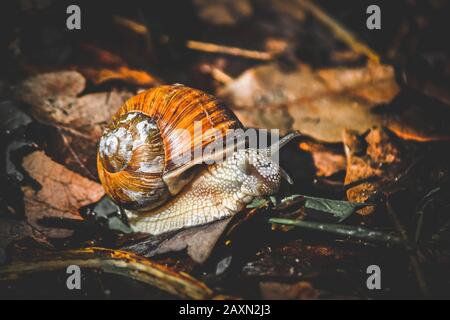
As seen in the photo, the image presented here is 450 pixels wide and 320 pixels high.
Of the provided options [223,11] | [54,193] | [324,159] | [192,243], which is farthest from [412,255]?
[223,11]

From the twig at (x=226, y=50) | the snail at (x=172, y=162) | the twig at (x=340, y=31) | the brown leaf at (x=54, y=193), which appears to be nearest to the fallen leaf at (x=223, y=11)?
the twig at (x=226, y=50)

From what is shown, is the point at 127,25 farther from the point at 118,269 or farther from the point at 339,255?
the point at 339,255

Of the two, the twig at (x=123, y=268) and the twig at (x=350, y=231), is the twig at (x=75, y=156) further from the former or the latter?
the twig at (x=350, y=231)

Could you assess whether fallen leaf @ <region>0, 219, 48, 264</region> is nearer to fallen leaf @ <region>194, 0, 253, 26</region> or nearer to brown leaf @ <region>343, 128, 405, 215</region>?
brown leaf @ <region>343, 128, 405, 215</region>

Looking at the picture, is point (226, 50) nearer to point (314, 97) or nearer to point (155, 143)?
point (314, 97)

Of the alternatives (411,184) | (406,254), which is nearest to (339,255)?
(406,254)
